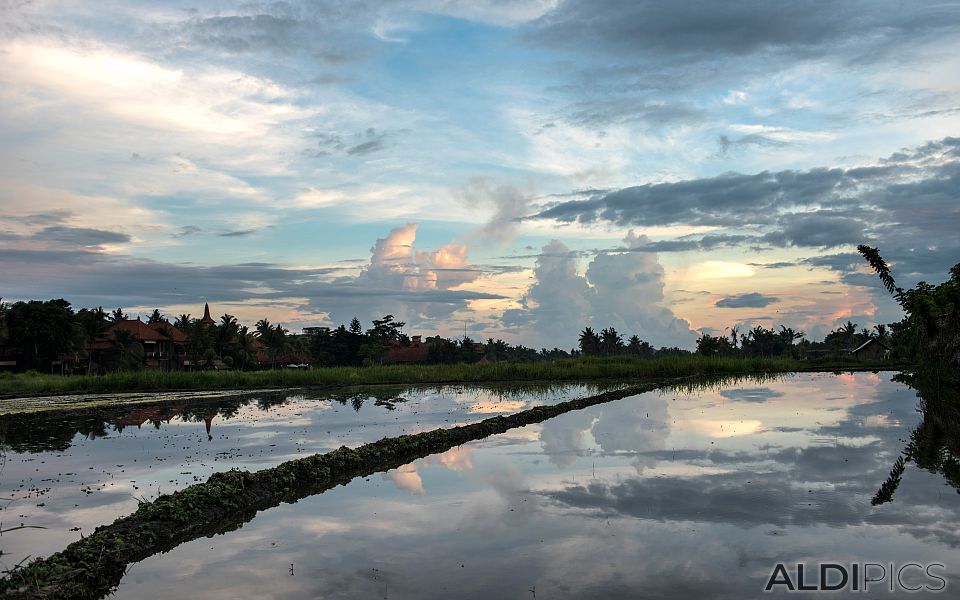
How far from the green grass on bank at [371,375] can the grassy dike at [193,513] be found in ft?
85.6

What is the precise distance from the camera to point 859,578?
6.88m

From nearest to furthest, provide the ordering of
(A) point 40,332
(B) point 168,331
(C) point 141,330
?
(A) point 40,332, (C) point 141,330, (B) point 168,331

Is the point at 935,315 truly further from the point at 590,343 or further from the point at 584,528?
the point at 590,343

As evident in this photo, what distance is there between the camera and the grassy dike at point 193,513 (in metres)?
7.21

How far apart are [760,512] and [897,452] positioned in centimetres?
670

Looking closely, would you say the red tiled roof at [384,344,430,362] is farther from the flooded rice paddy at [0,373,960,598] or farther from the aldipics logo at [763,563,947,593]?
the aldipics logo at [763,563,947,593]

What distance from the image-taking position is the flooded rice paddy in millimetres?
7328

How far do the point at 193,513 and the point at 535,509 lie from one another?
4.90 metres

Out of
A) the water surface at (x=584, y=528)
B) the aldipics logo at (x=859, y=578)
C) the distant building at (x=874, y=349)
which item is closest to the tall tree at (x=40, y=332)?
the water surface at (x=584, y=528)

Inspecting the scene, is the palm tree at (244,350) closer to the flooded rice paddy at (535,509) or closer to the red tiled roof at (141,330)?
the red tiled roof at (141,330)

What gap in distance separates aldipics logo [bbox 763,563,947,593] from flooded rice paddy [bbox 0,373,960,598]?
101mm

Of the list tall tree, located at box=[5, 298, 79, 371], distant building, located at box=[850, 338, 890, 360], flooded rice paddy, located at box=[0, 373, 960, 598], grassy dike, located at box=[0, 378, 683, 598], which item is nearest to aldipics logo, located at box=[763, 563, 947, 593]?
flooded rice paddy, located at box=[0, 373, 960, 598]

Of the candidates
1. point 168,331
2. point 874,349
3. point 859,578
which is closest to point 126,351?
point 168,331

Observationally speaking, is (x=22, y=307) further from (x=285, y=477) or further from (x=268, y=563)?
(x=268, y=563)
